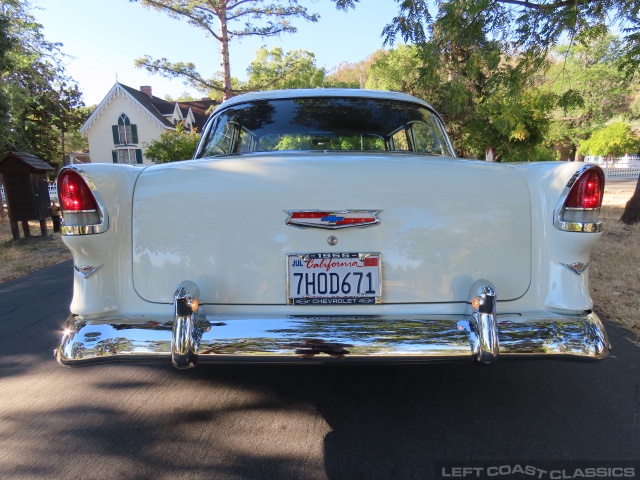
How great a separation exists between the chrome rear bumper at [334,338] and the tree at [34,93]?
1426 centimetres

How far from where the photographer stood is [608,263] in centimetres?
550

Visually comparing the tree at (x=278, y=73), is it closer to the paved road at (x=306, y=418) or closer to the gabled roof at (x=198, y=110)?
the gabled roof at (x=198, y=110)

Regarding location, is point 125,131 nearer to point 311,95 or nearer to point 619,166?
point 311,95

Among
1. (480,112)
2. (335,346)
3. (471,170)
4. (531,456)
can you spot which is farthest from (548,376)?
(480,112)

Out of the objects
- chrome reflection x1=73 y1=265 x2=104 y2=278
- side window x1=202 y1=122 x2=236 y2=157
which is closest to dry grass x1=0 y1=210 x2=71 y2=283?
side window x1=202 y1=122 x2=236 y2=157

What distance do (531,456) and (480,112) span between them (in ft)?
49.3

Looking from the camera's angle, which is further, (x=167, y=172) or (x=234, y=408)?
(x=234, y=408)

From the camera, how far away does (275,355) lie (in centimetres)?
181

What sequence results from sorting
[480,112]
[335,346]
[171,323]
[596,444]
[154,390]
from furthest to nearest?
[480,112] → [154,390] → [596,444] → [171,323] → [335,346]

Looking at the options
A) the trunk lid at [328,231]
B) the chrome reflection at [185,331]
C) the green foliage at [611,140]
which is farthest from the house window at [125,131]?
the green foliage at [611,140]

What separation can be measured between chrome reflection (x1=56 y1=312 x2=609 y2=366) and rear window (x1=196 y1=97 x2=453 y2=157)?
5.11 ft

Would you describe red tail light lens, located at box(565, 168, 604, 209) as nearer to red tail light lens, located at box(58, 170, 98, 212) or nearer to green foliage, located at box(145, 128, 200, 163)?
red tail light lens, located at box(58, 170, 98, 212)

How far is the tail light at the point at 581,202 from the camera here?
200cm

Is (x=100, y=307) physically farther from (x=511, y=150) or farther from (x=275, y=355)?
(x=511, y=150)
